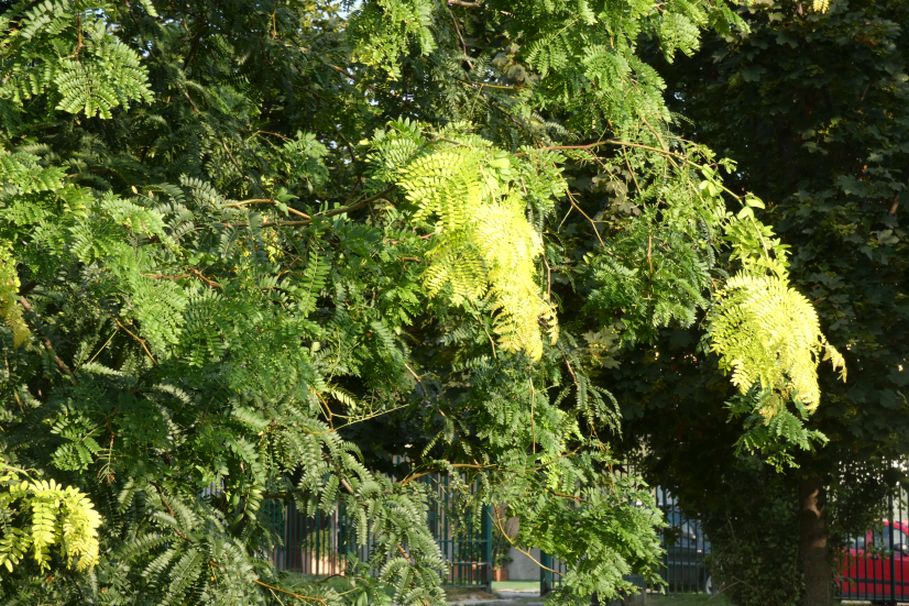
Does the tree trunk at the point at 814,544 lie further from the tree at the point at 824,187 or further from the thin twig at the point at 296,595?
the thin twig at the point at 296,595

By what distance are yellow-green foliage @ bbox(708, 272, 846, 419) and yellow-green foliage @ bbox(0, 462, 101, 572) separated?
2.11m

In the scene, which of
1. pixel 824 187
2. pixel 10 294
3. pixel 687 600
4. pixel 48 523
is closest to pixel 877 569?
pixel 687 600

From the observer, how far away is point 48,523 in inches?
141

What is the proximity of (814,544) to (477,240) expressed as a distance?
819 centimetres

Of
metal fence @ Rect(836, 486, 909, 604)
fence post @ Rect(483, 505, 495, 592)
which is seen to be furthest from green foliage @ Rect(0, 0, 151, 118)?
fence post @ Rect(483, 505, 495, 592)

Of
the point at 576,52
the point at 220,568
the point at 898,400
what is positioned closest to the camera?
the point at 220,568

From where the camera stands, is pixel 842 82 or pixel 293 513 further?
pixel 293 513

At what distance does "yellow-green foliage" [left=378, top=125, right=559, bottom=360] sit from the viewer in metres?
3.08

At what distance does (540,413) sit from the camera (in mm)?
5707

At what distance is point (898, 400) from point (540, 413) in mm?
4035

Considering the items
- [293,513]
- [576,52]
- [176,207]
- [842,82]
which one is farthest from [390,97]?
[293,513]

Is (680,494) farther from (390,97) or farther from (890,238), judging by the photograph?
(390,97)

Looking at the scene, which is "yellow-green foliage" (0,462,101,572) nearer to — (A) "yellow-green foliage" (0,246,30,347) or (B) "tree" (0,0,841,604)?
(B) "tree" (0,0,841,604)

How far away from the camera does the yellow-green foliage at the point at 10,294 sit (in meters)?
3.42
